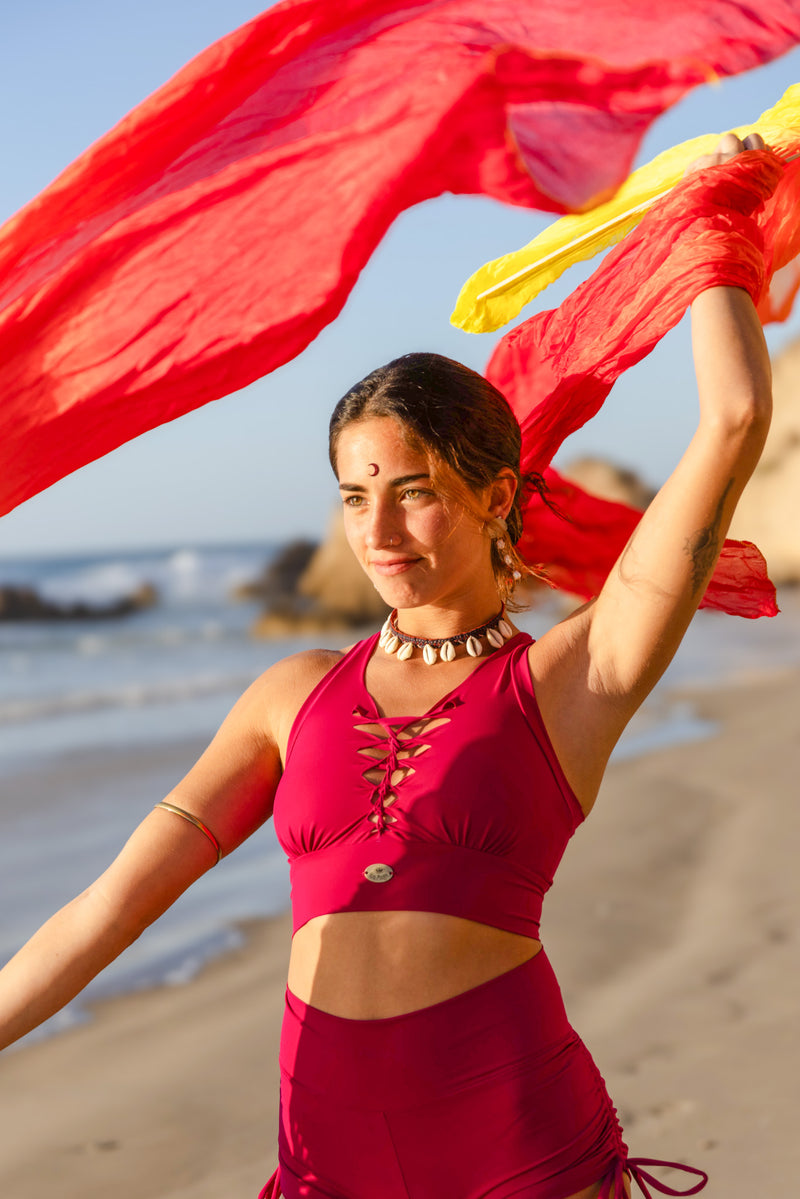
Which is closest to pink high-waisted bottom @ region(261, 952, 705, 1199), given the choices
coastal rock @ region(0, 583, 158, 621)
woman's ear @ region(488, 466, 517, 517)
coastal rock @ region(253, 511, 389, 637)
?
woman's ear @ region(488, 466, 517, 517)

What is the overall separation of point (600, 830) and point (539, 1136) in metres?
5.32

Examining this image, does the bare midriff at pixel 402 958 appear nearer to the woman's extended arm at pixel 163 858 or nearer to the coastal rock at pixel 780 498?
the woman's extended arm at pixel 163 858

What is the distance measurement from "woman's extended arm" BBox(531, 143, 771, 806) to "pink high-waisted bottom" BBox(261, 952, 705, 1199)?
0.34 metres

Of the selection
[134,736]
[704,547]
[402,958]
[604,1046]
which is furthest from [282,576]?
[704,547]

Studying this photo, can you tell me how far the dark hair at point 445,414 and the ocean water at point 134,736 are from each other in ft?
11.5

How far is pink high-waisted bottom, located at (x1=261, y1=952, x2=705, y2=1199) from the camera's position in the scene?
5.19 feet

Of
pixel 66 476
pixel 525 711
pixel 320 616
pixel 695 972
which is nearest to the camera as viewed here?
pixel 525 711

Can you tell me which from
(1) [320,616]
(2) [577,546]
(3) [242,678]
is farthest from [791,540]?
(2) [577,546]

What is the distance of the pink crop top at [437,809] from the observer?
1.61 m

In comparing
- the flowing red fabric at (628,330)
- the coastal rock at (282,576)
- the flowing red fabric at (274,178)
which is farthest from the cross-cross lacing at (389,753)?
the coastal rock at (282,576)

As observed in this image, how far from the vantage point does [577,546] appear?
219cm

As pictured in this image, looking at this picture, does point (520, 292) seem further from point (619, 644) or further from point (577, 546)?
point (619, 644)

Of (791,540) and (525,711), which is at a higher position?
(525,711)

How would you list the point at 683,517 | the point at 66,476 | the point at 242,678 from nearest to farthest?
the point at 683,517 < the point at 66,476 < the point at 242,678
